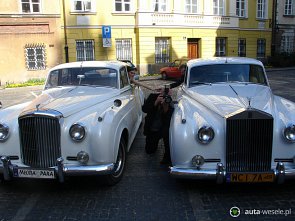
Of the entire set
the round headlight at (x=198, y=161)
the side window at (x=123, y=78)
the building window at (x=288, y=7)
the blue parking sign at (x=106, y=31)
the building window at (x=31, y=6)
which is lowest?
the round headlight at (x=198, y=161)

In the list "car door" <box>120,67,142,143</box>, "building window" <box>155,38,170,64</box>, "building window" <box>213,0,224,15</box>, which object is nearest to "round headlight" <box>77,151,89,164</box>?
"car door" <box>120,67,142,143</box>

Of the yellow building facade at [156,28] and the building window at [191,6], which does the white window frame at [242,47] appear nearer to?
the yellow building facade at [156,28]

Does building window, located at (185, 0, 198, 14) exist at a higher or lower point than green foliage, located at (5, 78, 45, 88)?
higher

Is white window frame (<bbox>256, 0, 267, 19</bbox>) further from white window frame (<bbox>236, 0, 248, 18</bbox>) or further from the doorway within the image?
the doorway

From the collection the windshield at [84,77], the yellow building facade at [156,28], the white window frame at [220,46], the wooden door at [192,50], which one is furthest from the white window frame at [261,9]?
the windshield at [84,77]

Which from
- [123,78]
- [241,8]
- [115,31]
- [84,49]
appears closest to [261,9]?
[241,8]

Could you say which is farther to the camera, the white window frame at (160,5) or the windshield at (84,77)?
the white window frame at (160,5)

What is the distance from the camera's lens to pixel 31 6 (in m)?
21.4

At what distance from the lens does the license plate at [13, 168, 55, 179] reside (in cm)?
433

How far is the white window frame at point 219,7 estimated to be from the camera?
26922mm

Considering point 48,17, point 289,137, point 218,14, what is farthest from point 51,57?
point 289,137

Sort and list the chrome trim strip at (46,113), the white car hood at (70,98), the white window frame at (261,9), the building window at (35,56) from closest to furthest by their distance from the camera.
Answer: the chrome trim strip at (46,113) < the white car hood at (70,98) < the building window at (35,56) < the white window frame at (261,9)

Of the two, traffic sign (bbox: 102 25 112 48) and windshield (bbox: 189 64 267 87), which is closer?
windshield (bbox: 189 64 267 87)

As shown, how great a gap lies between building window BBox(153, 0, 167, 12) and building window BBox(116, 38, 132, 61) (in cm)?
311
